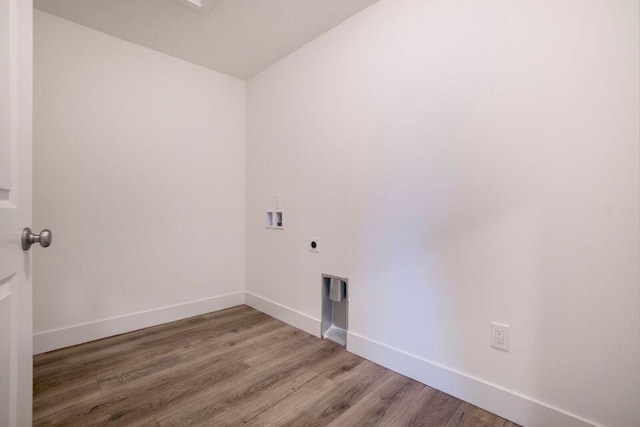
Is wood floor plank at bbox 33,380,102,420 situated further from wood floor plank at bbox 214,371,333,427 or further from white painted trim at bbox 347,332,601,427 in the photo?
white painted trim at bbox 347,332,601,427

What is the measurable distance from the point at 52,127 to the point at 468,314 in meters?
2.89

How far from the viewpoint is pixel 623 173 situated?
114 cm

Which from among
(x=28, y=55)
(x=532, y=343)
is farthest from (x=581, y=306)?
(x=28, y=55)

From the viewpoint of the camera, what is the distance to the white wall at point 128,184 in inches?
80.7

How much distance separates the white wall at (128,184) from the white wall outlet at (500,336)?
233 centimetres

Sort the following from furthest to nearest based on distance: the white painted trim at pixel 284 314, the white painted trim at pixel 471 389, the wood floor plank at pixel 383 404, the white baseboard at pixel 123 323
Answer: the white painted trim at pixel 284 314 < the white baseboard at pixel 123 323 < the wood floor plank at pixel 383 404 < the white painted trim at pixel 471 389

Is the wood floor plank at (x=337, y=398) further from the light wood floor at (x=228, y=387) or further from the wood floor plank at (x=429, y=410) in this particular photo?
the wood floor plank at (x=429, y=410)

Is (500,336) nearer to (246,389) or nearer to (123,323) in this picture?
(246,389)

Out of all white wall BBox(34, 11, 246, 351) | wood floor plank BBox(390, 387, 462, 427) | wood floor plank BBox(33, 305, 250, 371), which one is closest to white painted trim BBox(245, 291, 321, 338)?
white wall BBox(34, 11, 246, 351)

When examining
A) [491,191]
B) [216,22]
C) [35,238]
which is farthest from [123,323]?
[491,191]

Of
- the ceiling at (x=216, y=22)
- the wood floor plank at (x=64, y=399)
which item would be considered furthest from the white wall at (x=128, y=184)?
the wood floor plank at (x=64, y=399)

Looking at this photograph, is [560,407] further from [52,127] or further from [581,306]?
[52,127]

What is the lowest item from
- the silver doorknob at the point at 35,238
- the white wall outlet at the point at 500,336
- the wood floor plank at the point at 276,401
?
the wood floor plank at the point at 276,401

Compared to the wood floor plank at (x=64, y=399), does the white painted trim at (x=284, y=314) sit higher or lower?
higher
